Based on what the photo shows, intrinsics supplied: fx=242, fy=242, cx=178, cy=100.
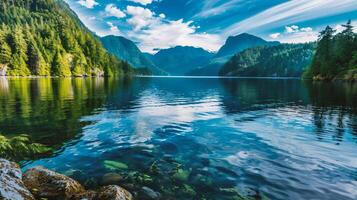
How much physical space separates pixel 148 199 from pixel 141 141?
9.38 meters

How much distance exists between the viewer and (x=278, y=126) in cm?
2470

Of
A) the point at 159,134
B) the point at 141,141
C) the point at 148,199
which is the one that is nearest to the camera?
the point at 148,199

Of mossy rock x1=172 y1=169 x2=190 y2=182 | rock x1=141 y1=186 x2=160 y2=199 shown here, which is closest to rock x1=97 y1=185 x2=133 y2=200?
rock x1=141 y1=186 x2=160 y2=199

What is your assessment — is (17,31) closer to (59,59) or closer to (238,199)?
(59,59)

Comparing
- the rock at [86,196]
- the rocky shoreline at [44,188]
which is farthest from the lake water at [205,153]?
the rock at [86,196]

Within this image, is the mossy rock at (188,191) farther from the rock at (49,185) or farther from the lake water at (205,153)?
the rock at (49,185)

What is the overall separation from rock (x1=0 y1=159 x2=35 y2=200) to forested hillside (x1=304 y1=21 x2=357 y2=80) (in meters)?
130

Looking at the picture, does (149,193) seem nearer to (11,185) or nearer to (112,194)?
(112,194)

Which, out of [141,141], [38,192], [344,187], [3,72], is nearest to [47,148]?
[141,141]

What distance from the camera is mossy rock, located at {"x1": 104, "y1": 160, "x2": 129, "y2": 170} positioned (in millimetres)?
13573

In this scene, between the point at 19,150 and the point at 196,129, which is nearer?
the point at 19,150

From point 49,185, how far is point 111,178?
3074 mm

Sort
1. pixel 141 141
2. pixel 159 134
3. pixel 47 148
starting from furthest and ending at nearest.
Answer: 1. pixel 159 134
2. pixel 141 141
3. pixel 47 148

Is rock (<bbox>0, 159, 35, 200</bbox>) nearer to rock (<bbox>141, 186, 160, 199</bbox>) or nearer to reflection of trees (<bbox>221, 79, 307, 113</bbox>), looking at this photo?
rock (<bbox>141, 186, 160, 199</bbox>)
